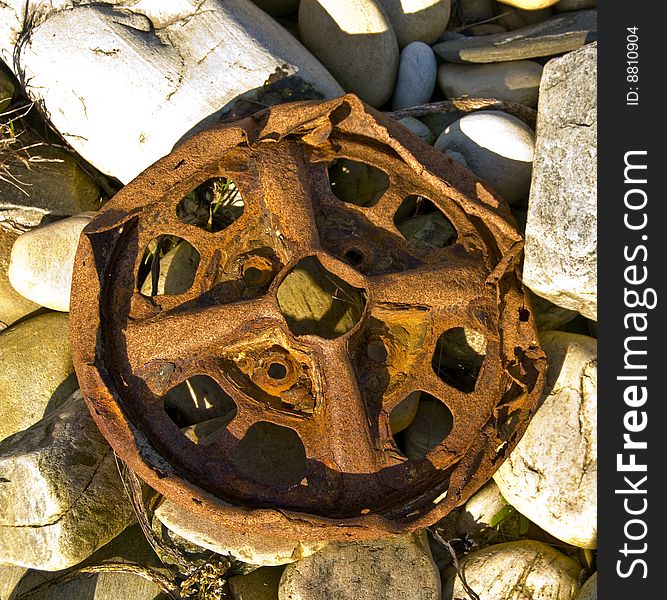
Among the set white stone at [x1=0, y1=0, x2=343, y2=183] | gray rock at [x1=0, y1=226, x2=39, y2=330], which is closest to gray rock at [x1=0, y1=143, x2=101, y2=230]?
gray rock at [x1=0, y1=226, x2=39, y2=330]

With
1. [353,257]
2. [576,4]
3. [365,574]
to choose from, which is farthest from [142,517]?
[576,4]

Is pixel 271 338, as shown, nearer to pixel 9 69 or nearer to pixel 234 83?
pixel 234 83

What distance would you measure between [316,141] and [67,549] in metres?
2.21

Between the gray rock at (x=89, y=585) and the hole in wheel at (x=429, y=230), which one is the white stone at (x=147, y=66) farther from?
the gray rock at (x=89, y=585)

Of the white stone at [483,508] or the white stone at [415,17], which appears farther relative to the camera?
the white stone at [415,17]

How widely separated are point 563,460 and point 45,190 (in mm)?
3112

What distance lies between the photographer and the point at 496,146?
3736 millimetres

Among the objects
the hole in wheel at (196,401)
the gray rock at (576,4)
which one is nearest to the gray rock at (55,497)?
the hole in wheel at (196,401)

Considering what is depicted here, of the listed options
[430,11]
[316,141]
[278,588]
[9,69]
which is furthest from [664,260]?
[9,69]

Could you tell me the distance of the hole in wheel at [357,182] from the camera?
386 centimetres

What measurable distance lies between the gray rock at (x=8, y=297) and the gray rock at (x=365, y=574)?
209cm

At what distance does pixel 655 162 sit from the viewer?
3.25 m

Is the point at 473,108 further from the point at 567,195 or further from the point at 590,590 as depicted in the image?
the point at 590,590

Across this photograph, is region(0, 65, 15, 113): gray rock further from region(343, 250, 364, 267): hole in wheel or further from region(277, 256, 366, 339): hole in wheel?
region(343, 250, 364, 267): hole in wheel
